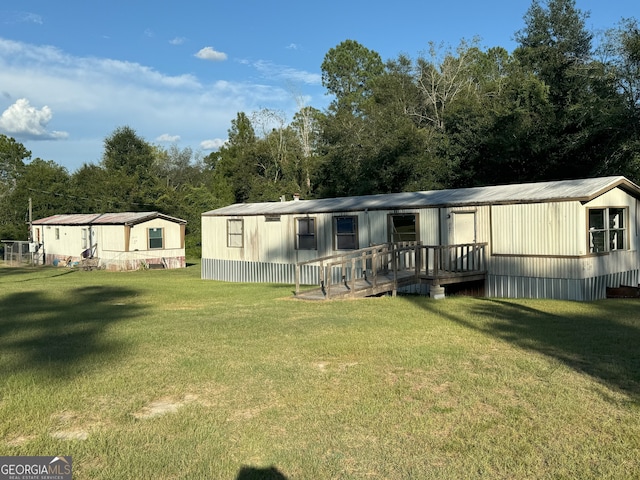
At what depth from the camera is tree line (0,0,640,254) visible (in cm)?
2541

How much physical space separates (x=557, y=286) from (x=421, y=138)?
21660mm

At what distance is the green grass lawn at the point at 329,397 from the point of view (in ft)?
14.2

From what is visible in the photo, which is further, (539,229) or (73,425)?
(539,229)

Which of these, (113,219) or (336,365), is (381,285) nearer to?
(336,365)

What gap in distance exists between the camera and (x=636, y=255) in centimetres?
1655

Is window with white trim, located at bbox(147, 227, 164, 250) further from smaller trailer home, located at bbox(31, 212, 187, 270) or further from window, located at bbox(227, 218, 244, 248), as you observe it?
window, located at bbox(227, 218, 244, 248)

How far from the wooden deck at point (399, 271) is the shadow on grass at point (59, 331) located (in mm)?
4946

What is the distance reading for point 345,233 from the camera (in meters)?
19.5

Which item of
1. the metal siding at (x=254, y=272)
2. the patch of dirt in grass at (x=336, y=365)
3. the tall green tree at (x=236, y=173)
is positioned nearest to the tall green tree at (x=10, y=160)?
the tall green tree at (x=236, y=173)

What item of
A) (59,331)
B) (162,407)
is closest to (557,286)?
(162,407)

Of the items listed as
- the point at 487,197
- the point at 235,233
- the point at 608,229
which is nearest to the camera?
the point at 608,229

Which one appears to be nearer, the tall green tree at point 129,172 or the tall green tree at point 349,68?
the tall green tree at point 129,172

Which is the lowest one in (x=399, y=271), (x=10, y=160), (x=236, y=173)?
(x=399, y=271)

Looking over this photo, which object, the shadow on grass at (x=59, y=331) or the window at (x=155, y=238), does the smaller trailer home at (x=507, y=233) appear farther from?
the window at (x=155, y=238)
